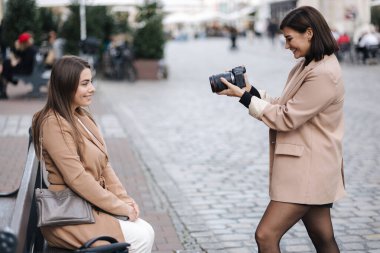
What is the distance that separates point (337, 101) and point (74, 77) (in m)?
1.45

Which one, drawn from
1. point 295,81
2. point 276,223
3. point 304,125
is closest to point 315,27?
point 295,81

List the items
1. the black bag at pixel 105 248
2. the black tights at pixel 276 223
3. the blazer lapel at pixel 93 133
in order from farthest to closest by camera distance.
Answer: the blazer lapel at pixel 93 133 < the black tights at pixel 276 223 < the black bag at pixel 105 248

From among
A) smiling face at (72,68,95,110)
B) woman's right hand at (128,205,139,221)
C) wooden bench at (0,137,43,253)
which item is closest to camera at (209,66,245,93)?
smiling face at (72,68,95,110)

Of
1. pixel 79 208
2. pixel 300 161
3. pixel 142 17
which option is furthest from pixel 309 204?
pixel 142 17

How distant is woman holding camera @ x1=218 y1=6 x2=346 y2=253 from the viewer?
3434 millimetres

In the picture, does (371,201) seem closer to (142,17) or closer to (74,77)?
(74,77)

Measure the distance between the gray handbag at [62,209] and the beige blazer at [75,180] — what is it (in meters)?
0.04

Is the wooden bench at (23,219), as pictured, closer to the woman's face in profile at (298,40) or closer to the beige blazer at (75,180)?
the beige blazer at (75,180)

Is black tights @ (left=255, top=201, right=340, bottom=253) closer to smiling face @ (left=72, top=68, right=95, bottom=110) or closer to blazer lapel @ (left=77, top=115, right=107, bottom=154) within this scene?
blazer lapel @ (left=77, top=115, right=107, bottom=154)

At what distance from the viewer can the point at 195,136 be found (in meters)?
10.7

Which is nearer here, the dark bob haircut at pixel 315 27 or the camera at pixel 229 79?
the dark bob haircut at pixel 315 27

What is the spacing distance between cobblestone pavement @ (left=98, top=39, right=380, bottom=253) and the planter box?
3.35 m

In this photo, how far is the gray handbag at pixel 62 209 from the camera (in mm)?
3295

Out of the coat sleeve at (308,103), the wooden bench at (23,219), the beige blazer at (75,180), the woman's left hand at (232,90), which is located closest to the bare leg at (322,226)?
the coat sleeve at (308,103)
